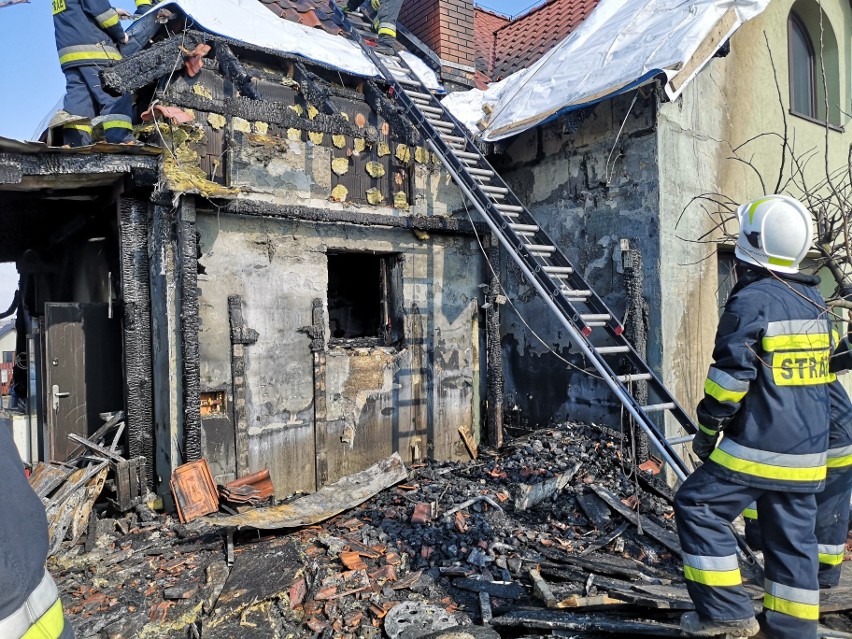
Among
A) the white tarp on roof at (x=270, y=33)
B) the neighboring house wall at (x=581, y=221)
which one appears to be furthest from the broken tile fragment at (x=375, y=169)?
the neighboring house wall at (x=581, y=221)

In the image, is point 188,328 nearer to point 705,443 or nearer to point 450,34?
point 705,443

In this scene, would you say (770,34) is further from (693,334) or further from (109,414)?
(109,414)

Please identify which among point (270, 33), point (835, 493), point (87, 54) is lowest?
point (835, 493)

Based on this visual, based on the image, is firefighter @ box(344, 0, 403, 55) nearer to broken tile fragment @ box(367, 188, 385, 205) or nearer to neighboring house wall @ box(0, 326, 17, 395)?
broken tile fragment @ box(367, 188, 385, 205)

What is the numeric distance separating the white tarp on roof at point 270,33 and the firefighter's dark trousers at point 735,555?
5.63m

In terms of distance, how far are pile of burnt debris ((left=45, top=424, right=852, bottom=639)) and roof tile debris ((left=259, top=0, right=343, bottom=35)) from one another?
5617 millimetres

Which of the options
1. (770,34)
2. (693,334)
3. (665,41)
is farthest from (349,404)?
(770,34)

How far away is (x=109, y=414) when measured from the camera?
17.7 feet

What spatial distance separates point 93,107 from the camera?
5.71 m

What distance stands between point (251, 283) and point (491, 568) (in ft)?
11.1

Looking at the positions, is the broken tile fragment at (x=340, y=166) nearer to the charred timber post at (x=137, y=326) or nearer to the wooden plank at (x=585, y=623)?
the charred timber post at (x=137, y=326)

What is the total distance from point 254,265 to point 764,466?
454 centimetres

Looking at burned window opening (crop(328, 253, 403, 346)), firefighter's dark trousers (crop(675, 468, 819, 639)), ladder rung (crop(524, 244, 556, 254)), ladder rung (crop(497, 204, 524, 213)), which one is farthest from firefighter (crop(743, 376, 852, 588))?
burned window opening (crop(328, 253, 403, 346))

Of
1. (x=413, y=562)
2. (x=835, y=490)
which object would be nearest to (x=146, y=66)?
(x=413, y=562)
